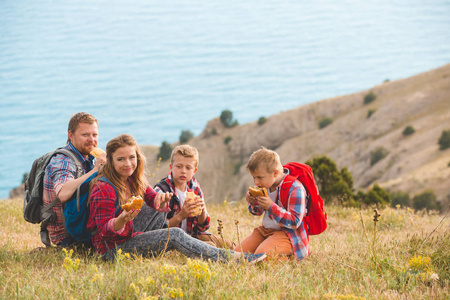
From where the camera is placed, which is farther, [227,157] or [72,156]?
[227,157]

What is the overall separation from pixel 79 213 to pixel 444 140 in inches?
2610

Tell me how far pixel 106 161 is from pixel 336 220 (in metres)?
5.32

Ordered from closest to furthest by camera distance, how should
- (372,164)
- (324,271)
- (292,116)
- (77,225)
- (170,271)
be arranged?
(170,271) → (324,271) → (77,225) → (372,164) → (292,116)

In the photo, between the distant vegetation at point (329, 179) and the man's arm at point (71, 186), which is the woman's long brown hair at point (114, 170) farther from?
the distant vegetation at point (329, 179)

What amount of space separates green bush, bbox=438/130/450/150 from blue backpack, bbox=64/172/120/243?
63.9 metres

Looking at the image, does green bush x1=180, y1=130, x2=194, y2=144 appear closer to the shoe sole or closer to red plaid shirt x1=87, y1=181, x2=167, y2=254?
red plaid shirt x1=87, y1=181, x2=167, y2=254

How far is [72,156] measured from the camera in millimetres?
5602

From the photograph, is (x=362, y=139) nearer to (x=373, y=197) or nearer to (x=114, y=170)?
(x=373, y=197)

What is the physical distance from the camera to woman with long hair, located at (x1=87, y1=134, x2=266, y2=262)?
502cm

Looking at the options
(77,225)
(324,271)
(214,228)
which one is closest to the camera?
(324,271)

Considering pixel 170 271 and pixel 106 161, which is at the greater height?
pixel 106 161

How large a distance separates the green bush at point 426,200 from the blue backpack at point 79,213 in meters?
48.1

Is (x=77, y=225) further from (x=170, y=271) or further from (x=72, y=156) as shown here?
(x=170, y=271)

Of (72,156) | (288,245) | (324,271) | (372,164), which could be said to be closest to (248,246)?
(288,245)
